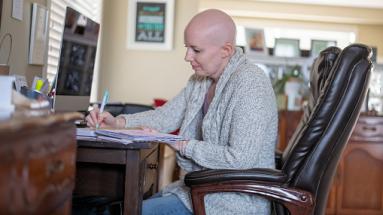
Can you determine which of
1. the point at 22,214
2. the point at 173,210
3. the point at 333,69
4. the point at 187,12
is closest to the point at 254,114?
the point at 333,69

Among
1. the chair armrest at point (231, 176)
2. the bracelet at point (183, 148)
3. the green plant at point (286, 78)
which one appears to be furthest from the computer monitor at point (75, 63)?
the green plant at point (286, 78)

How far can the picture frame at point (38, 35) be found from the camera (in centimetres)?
229

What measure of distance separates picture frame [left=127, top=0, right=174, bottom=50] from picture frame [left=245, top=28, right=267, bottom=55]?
1064mm

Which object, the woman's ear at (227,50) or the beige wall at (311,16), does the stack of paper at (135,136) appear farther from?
the beige wall at (311,16)

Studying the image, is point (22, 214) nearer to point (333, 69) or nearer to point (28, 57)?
point (333, 69)

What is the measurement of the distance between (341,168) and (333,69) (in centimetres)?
248

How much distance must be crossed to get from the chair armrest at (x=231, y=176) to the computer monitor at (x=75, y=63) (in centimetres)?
61

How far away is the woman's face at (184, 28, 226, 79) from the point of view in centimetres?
179

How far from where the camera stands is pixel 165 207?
176cm

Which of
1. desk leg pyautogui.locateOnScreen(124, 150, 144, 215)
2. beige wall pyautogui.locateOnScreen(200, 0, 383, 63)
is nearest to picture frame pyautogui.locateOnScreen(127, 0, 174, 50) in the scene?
desk leg pyautogui.locateOnScreen(124, 150, 144, 215)

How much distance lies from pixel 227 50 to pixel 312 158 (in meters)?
0.47

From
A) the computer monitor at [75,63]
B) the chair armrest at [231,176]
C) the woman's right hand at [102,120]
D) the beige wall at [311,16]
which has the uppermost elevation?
the beige wall at [311,16]

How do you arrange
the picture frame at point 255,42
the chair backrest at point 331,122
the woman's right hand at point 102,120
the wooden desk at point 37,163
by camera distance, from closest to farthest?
the wooden desk at point 37,163 < the chair backrest at point 331,122 < the woman's right hand at point 102,120 < the picture frame at point 255,42

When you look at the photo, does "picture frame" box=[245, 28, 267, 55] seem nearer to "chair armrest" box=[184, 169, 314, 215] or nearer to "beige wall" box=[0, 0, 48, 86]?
"beige wall" box=[0, 0, 48, 86]
